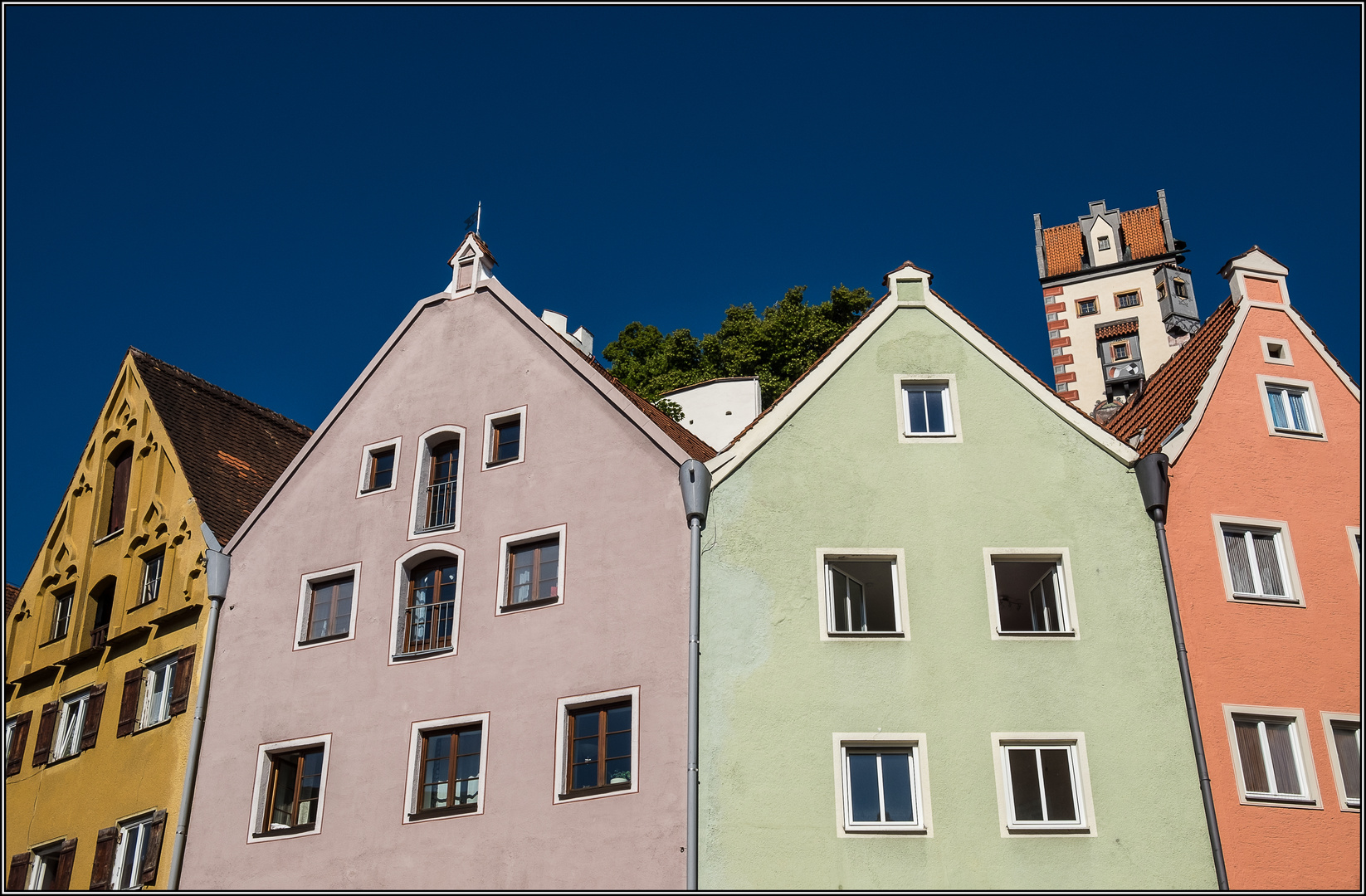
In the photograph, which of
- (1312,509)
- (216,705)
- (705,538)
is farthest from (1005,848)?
(216,705)

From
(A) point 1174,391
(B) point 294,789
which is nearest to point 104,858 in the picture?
(B) point 294,789

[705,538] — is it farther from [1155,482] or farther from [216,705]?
[216,705]

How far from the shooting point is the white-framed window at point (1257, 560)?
26.1m

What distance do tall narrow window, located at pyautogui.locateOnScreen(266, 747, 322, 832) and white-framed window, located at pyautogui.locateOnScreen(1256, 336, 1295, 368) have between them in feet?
63.8

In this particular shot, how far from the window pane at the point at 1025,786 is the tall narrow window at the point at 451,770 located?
887cm

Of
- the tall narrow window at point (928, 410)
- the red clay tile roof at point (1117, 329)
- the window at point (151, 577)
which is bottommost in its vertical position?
the window at point (151, 577)

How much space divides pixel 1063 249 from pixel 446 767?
3414 inches

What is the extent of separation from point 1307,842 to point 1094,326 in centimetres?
7637

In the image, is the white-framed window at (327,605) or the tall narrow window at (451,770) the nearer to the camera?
the tall narrow window at (451,770)

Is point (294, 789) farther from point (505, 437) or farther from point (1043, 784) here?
point (1043, 784)

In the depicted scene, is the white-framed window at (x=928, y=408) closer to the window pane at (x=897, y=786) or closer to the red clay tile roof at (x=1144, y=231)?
the window pane at (x=897, y=786)

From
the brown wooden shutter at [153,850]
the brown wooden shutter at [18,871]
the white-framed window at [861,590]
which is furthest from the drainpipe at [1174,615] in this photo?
the brown wooden shutter at [18,871]

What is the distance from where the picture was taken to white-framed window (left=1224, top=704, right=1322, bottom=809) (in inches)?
944

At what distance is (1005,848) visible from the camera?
23.2m
